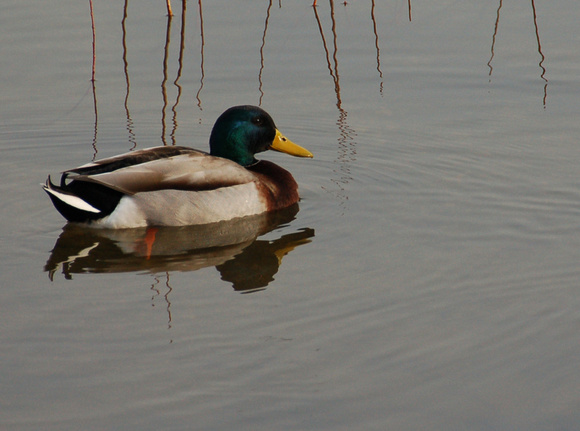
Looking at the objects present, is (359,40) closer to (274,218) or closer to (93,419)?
(274,218)

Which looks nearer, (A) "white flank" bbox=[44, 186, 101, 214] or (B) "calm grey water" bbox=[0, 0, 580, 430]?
(B) "calm grey water" bbox=[0, 0, 580, 430]

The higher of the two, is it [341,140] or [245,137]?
[245,137]

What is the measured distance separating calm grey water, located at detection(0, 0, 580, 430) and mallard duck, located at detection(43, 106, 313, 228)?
167 millimetres

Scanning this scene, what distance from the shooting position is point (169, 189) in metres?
7.78

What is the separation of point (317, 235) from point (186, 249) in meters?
0.98

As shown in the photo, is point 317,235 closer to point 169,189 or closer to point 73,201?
point 169,189

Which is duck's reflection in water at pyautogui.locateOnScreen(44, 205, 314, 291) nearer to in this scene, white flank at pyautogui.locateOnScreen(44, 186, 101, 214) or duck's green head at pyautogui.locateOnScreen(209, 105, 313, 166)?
white flank at pyautogui.locateOnScreen(44, 186, 101, 214)

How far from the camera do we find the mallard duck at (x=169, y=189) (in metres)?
7.54

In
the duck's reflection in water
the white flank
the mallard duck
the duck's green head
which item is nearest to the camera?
the duck's reflection in water

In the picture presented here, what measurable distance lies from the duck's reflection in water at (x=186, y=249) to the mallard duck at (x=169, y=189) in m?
0.10

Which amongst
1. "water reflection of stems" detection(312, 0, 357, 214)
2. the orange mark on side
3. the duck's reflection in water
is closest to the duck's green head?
"water reflection of stems" detection(312, 0, 357, 214)

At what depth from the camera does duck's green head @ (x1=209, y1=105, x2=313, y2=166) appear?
8.39 m

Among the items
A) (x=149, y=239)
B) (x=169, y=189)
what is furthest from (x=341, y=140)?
(x=149, y=239)

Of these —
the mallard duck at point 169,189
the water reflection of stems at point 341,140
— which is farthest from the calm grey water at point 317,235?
the mallard duck at point 169,189
